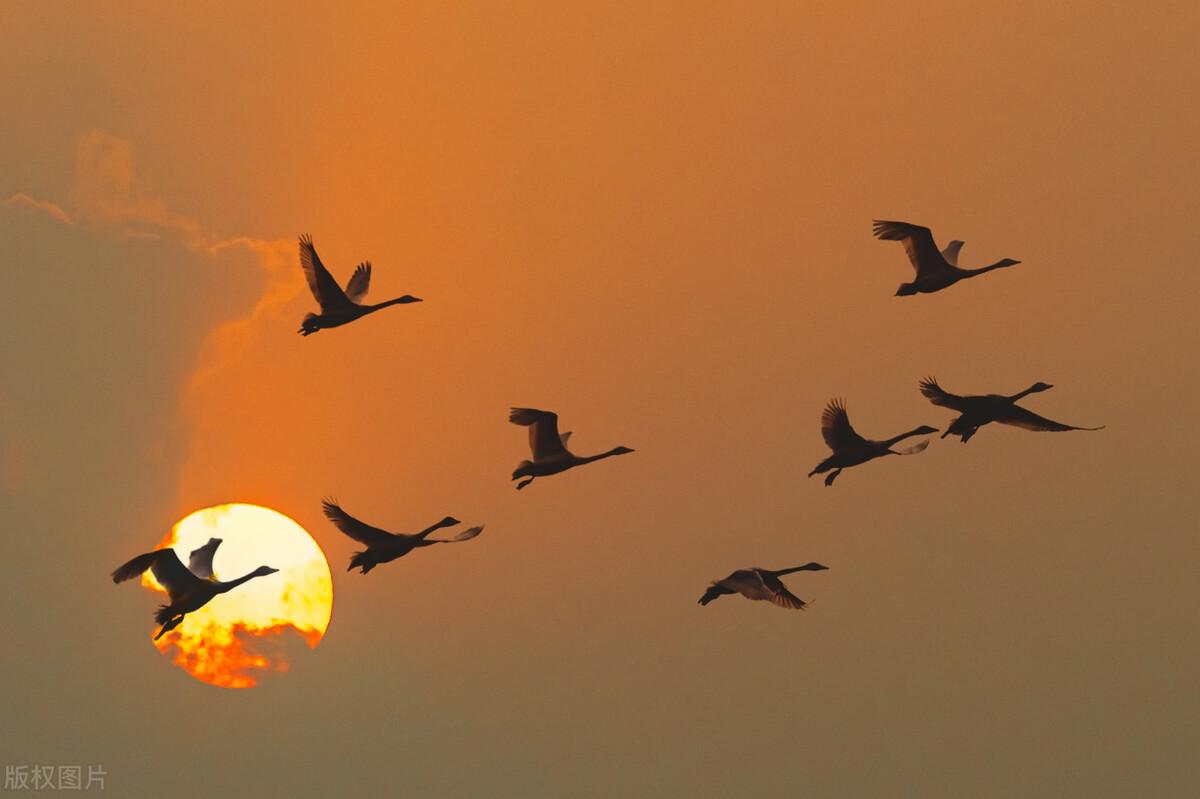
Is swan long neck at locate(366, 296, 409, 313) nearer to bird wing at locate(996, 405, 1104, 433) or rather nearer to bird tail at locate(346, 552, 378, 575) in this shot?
bird tail at locate(346, 552, 378, 575)

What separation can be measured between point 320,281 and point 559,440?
22.2ft

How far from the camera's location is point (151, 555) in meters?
57.4

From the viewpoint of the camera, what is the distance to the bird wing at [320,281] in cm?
6003

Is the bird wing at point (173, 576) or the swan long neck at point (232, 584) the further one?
the swan long neck at point (232, 584)

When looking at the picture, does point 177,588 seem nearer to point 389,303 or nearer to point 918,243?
point 389,303

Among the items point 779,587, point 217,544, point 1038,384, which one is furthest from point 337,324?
point 1038,384

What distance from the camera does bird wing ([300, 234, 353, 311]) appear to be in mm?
60031

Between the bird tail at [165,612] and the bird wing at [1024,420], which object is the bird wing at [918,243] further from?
the bird tail at [165,612]

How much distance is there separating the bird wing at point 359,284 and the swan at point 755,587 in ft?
35.5

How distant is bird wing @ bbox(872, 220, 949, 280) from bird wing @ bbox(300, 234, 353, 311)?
1204 cm

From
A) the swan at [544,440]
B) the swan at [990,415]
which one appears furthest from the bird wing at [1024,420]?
the swan at [544,440]

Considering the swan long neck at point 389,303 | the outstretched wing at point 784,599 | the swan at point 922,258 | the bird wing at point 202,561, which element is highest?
the swan long neck at point 389,303

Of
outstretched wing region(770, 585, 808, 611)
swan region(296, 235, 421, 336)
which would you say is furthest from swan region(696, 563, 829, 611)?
swan region(296, 235, 421, 336)

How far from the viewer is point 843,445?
6178 cm
